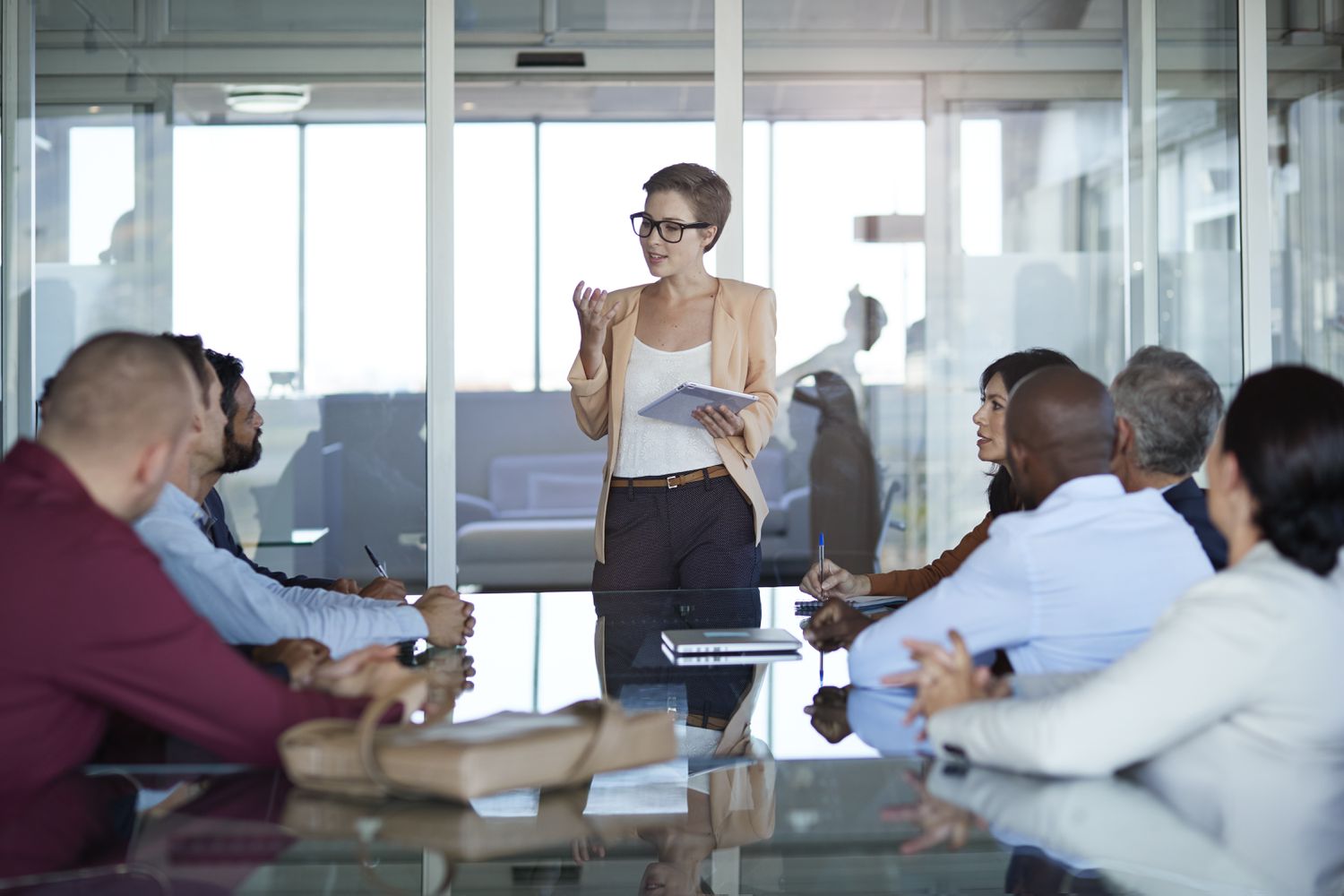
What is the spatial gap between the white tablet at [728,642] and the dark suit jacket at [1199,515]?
0.75 m

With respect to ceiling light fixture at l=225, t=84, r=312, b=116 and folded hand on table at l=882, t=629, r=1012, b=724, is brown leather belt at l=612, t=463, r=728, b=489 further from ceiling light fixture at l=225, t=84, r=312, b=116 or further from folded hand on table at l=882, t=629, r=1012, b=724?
ceiling light fixture at l=225, t=84, r=312, b=116

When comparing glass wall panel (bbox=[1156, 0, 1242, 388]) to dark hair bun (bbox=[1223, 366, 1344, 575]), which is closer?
dark hair bun (bbox=[1223, 366, 1344, 575])

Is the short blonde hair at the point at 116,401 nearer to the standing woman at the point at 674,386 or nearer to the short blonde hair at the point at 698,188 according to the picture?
the standing woman at the point at 674,386

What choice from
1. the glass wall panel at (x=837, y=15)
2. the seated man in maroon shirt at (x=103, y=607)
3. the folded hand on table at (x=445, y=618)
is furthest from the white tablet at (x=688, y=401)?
the glass wall panel at (x=837, y=15)

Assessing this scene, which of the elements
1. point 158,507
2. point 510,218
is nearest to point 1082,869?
point 158,507

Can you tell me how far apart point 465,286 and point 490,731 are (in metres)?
5.87

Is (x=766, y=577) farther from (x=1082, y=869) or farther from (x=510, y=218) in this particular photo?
(x=1082, y=869)

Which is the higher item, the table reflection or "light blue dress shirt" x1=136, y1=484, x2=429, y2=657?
Answer: "light blue dress shirt" x1=136, y1=484, x2=429, y2=657

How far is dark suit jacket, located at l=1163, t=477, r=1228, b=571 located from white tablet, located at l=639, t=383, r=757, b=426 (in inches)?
39.2

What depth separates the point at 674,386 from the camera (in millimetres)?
3439

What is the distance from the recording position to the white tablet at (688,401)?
305 centimetres

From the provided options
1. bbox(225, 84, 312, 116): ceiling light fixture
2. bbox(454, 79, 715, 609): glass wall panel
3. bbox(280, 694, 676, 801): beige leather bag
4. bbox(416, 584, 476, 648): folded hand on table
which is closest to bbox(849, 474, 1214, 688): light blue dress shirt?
bbox(280, 694, 676, 801): beige leather bag

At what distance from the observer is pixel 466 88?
6.34 meters

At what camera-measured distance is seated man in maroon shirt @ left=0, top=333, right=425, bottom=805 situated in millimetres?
1419
